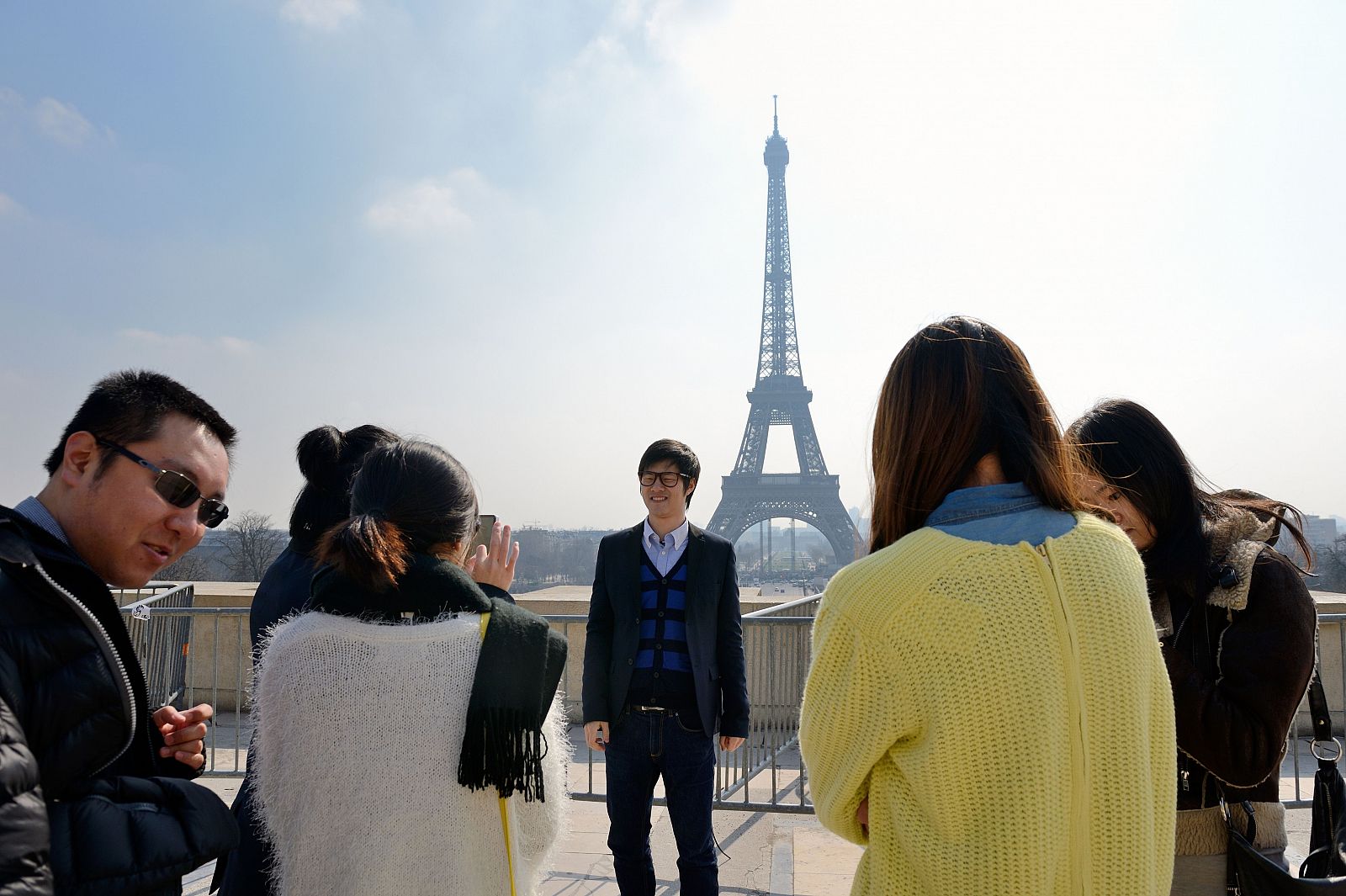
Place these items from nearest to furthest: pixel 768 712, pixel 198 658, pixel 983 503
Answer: pixel 983 503 → pixel 768 712 → pixel 198 658

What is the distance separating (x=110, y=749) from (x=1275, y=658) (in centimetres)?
225

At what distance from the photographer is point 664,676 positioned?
3291mm

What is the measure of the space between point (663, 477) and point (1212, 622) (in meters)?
2.19

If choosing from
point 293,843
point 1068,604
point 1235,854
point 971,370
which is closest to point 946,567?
point 1068,604

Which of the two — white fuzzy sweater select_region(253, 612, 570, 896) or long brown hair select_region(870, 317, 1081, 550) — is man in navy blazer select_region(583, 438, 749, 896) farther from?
long brown hair select_region(870, 317, 1081, 550)

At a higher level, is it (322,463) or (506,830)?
(322,463)

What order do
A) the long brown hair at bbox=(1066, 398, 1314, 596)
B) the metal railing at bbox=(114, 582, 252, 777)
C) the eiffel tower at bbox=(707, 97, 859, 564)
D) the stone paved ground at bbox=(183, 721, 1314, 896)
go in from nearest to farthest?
the long brown hair at bbox=(1066, 398, 1314, 596)
the stone paved ground at bbox=(183, 721, 1314, 896)
the metal railing at bbox=(114, 582, 252, 777)
the eiffel tower at bbox=(707, 97, 859, 564)

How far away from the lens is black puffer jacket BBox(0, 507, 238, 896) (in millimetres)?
1064

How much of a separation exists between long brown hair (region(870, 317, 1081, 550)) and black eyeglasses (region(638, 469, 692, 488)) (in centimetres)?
211

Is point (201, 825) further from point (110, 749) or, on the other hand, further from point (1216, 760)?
point (1216, 760)

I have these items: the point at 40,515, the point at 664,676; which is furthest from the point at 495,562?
the point at 664,676

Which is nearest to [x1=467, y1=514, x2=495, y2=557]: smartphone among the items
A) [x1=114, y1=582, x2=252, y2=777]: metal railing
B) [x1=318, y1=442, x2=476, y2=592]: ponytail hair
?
[x1=318, y1=442, x2=476, y2=592]: ponytail hair

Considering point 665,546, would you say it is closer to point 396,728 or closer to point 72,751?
point 396,728

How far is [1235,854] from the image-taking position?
1844 mm
